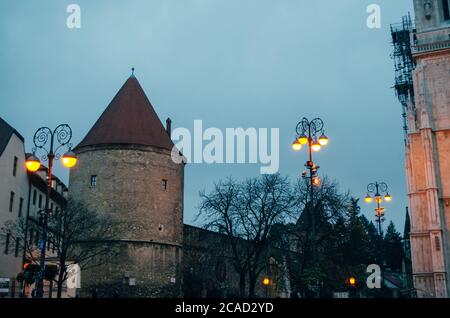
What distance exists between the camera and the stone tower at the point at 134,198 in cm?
3759

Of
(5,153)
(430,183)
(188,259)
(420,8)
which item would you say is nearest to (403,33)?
(420,8)

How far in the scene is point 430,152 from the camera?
33656mm

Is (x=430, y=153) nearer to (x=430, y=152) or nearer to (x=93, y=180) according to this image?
(x=430, y=152)

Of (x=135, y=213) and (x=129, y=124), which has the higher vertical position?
(x=129, y=124)

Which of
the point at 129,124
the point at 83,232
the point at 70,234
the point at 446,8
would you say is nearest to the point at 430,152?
the point at 446,8

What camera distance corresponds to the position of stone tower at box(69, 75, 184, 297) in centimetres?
3759

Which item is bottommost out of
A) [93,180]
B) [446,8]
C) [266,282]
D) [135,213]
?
[266,282]

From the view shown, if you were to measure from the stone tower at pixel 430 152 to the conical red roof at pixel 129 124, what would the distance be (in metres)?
19.3

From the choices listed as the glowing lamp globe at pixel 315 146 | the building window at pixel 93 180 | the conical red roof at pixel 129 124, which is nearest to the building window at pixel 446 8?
the conical red roof at pixel 129 124

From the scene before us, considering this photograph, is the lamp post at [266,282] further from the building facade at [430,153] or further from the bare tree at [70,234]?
the bare tree at [70,234]

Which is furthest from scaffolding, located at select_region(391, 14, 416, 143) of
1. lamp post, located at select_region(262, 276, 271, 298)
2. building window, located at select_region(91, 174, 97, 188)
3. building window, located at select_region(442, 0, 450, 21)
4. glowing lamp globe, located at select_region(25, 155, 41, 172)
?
glowing lamp globe, located at select_region(25, 155, 41, 172)

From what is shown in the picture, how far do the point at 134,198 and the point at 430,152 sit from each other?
Result: 70.5 feet

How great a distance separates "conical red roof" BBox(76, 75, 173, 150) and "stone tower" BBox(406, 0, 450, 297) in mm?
19270

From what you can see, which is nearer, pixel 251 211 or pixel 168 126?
pixel 251 211
